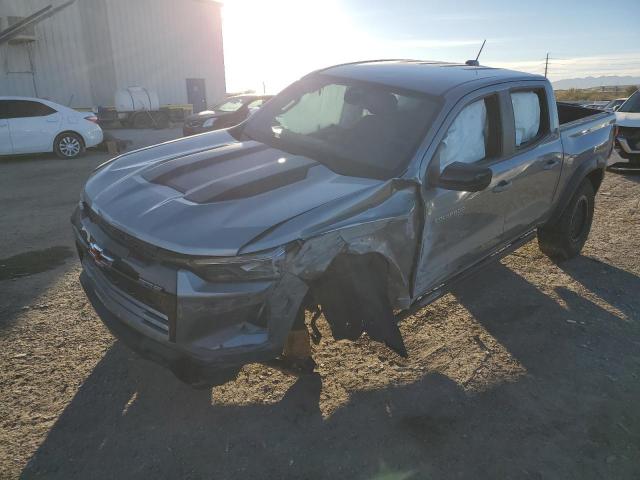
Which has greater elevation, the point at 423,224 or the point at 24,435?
the point at 423,224

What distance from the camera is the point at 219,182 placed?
261 centimetres

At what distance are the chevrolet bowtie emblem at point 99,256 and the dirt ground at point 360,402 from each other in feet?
2.75

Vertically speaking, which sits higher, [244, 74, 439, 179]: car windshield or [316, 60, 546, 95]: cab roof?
[316, 60, 546, 95]: cab roof

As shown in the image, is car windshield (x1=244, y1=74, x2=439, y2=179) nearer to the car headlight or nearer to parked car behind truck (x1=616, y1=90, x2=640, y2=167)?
parked car behind truck (x1=616, y1=90, x2=640, y2=167)

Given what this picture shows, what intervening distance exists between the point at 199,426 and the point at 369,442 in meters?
0.92

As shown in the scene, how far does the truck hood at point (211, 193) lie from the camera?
218 cm

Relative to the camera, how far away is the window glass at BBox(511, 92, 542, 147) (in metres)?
3.70

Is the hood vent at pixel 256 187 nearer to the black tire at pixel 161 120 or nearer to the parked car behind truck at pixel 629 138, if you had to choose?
the parked car behind truck at pixel 629 138

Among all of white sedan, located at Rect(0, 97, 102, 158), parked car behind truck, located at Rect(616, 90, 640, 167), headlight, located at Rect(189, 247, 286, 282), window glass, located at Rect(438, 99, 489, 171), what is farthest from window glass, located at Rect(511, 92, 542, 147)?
white sedan, located at Rect(0, 97, 102, 158)

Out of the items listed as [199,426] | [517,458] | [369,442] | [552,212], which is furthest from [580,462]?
[552,212]

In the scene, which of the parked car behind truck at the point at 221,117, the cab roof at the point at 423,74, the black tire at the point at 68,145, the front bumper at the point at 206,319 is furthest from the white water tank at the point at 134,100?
the front bumper at the point at 206,319

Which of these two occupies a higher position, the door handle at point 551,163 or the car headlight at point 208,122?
the door handle at point 551,163

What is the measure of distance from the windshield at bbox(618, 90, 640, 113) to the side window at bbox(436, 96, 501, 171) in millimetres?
8471

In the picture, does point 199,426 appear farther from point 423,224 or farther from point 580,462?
point 580,462
